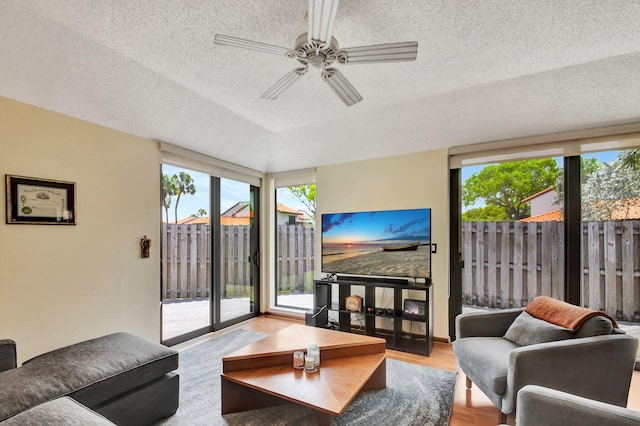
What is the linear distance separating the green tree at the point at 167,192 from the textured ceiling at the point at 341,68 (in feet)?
1.54

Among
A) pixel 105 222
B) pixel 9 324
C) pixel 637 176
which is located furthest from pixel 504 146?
pixel 9 324

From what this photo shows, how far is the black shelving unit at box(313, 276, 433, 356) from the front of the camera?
3.19 metres

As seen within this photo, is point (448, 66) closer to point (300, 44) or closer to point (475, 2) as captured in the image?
point (475, 2)

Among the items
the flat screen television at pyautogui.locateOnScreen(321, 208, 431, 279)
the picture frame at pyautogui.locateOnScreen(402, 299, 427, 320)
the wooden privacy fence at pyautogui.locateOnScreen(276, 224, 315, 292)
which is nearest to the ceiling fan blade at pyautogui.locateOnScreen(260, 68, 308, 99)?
the flat screen television at pyautogui.locateOnScreen(321, 208, 431, 279)

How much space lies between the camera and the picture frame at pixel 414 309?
3215 millimetres

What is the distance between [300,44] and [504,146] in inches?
104

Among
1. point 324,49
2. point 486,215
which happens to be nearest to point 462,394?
point 486,215

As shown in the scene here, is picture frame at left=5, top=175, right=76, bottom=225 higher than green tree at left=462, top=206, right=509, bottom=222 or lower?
higher

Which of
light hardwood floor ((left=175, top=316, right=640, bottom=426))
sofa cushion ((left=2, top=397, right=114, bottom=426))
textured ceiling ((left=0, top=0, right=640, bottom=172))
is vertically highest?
textured ceiling ((left=0, top=0, right=640, bottom=172))

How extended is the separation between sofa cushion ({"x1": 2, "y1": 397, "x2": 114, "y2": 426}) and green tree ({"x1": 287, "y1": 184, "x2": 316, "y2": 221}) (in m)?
3.49

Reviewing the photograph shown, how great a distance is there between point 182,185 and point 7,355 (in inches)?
83.9

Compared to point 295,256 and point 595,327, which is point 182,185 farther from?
point 595,327

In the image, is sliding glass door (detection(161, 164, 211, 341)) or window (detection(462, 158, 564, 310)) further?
sliding glass door (detection(161, 164, 211, 341))

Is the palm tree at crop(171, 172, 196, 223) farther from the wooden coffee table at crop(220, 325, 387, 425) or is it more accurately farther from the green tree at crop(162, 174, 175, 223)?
the wooden coffee table at crop(220, 325, 387, 425)
